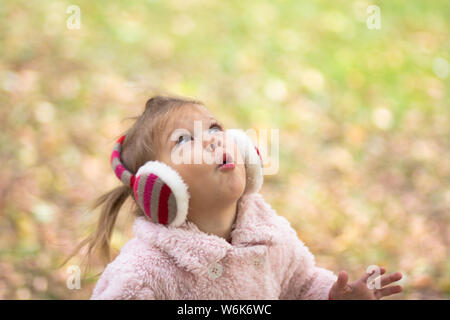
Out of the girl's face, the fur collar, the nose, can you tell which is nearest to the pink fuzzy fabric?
the fur collar

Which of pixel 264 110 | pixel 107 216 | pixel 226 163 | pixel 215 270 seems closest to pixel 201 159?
pixel 226 163

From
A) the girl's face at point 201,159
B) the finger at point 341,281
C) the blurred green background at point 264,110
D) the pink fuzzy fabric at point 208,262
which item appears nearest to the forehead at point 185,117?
the girl's face at point 201,159

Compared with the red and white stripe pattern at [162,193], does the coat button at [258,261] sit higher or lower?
lower

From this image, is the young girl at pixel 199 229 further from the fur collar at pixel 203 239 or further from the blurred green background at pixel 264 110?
the blurred green background at pixel 264 110

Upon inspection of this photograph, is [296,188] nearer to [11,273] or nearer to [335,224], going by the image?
[335,224]

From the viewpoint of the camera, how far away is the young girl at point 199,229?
Result: 1.31m

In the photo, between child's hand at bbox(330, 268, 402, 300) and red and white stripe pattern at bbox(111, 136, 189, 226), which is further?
child's hand at bbox(330, 268, 402, 300)

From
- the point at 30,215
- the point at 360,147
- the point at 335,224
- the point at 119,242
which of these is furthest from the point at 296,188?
the point at 30,215

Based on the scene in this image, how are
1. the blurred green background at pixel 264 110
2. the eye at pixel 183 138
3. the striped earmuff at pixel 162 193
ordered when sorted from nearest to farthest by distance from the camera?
the striped earmuff at pixel 162 193 → the eye at pixel 183 138 → the blurred green background at pixel 264 110

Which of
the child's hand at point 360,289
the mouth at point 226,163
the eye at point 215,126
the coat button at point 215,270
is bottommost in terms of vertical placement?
the child's hand at point 360,289

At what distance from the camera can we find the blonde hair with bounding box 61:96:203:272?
144cm

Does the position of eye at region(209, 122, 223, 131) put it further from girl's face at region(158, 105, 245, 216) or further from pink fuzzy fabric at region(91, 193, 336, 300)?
pink fuzzy fabric at region(91, 193, 336, 300)

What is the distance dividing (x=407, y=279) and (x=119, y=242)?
1.43 m
